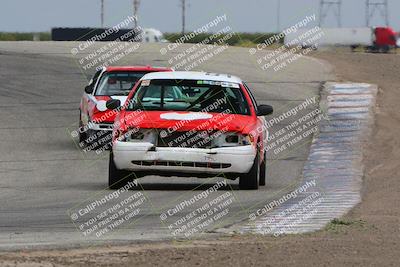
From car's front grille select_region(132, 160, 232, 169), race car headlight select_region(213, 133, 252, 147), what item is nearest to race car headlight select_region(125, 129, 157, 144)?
car's front grille select_region(132, 160, 232, 169)

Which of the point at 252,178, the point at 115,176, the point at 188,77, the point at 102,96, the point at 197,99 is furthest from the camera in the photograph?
the point at 102,96

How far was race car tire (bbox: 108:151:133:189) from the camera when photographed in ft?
51.4

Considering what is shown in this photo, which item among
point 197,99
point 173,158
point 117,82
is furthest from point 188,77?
point 117,82

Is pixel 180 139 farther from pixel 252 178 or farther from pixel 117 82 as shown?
pixel 117 82

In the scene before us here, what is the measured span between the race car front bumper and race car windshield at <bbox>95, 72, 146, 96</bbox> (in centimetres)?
733

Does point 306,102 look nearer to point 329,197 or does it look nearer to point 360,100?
point 360,100

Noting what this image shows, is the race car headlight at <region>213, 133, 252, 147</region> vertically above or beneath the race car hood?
beneath

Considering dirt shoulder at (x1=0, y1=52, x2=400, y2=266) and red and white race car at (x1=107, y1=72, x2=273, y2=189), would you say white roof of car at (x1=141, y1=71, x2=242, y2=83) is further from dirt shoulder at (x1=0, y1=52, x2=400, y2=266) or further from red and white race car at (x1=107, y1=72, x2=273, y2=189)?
dirt shoulder at (x1=0, y1=52, x2=400, y2=266)

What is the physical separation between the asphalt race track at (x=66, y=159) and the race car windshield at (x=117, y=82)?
46.7 inches

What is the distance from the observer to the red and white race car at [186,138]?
50.7 feet

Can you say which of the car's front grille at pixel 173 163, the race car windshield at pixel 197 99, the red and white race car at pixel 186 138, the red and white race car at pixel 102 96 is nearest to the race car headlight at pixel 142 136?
the red and white race car at pixel 186 138

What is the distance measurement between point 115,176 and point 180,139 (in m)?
0.94

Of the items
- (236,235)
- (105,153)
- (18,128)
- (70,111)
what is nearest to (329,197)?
(236,235)

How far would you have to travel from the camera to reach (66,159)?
69.2ft
